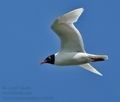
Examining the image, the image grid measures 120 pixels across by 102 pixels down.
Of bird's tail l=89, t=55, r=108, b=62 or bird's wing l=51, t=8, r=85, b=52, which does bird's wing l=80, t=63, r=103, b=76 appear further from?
bird's tail l=89, t=55, r=108, b=62

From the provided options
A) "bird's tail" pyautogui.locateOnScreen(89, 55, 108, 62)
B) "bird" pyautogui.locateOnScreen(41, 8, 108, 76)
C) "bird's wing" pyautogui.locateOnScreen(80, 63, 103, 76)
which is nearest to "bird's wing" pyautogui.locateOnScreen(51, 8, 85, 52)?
"bird" pyautogui.locateOnScreen(41, 8, 108, 76)

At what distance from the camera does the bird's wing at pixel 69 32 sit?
47.4 metres

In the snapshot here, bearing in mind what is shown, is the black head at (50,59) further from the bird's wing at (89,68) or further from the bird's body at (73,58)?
the bird's wing at (89,68)

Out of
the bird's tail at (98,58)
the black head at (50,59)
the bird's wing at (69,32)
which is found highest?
the bird's wing at (69,32)

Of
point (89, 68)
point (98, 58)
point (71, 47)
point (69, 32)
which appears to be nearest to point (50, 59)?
point (71, 47)

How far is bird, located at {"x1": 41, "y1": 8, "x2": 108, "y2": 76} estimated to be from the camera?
47469mm

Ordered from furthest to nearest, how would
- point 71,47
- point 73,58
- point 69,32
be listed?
point 71,47 → point 73,58 → point 69,32

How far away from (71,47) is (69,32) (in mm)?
713

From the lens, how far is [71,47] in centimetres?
4844

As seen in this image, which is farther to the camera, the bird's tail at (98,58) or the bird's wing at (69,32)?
the bird's tail at (98,58)

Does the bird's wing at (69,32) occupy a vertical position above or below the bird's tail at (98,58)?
above

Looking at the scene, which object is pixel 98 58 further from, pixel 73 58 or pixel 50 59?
pixel 50 59

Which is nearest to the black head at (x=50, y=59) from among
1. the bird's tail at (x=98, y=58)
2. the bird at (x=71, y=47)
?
the bird at (x=71, y=47)

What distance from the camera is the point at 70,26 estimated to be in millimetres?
47594
